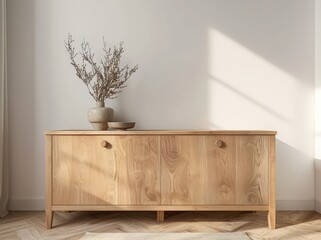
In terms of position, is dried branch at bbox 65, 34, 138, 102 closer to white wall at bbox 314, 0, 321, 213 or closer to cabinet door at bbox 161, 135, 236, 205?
cabinet door at bbox 161, 135, 236, 205

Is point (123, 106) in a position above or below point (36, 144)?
above

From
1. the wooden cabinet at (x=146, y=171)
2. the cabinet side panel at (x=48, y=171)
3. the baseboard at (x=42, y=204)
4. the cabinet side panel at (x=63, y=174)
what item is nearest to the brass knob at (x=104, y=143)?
the wooden cabinet at (x=146, y=171)

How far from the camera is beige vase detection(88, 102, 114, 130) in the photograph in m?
2.50

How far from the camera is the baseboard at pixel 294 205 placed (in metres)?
2.78

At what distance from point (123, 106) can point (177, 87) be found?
1.55 ft

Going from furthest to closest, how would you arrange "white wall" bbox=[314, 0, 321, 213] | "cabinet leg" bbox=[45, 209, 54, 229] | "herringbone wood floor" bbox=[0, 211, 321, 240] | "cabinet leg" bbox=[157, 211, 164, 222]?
"white wall" bbox=[314, 0, 321, 213] < "cabinet leg" bbox=[157, 211, 164, 222] < "cabinet leg" bbox=[45, 209, 54, 229] < "herringbone wood floor" bbox=[0, 211, 321, 240]

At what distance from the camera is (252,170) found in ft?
7.57

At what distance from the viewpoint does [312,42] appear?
2793mm

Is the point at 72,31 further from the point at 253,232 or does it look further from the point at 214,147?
the point at 253,232

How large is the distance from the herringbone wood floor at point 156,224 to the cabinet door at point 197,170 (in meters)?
0.20

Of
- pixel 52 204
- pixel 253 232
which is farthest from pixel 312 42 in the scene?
pixel 52 204

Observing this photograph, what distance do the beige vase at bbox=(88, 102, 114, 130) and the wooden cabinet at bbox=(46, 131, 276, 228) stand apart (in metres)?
0.21

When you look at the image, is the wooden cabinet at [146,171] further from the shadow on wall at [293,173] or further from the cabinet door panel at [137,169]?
the shadow on wall at [293,173]

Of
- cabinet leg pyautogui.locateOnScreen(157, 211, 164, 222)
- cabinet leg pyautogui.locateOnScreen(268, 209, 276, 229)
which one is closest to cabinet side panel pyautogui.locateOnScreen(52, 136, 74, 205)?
cabinet leg pyautogui.locateOnScreen(157, 211, 164, 222)
